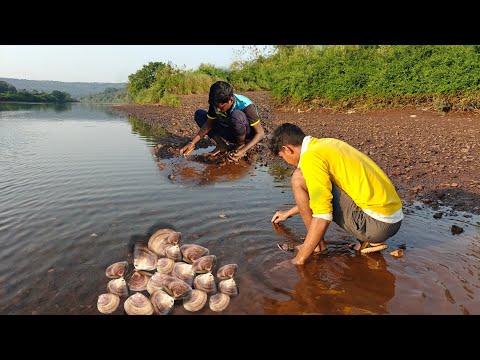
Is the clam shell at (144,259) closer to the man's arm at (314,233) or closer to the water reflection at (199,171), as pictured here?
the man's arm at (314,233)

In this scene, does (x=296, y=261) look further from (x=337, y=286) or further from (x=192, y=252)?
(x=192, y=252)

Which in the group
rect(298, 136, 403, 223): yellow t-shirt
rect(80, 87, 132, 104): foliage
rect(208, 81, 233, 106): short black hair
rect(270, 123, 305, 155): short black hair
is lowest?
rect(80, 87, 132, 104): foliage

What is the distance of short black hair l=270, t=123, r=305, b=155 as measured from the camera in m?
3.45

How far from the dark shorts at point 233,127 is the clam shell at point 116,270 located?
4.76 m

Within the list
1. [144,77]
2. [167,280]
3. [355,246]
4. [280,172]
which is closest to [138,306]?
[167,280]

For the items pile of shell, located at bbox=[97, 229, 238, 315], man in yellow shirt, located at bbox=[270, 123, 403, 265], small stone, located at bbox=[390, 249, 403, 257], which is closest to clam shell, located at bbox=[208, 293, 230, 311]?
pile of shell, located at bbox=[97, 229, 238, 315]

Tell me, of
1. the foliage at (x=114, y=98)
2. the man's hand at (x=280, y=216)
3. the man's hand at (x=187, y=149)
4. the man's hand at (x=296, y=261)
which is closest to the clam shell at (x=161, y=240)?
the man's hand at (x=296, y=261)

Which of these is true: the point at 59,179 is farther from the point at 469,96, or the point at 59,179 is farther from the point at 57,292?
the point at 469,96

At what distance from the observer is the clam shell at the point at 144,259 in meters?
3.51

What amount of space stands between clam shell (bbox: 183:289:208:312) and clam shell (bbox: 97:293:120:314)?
57 centimetres

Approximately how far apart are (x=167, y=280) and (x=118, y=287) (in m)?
0.42

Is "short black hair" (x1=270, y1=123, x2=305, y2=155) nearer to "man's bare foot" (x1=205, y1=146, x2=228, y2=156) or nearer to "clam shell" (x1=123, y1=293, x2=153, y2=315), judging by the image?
"clam shell" (x1=123, y1=293, x2=153, y2=315)
